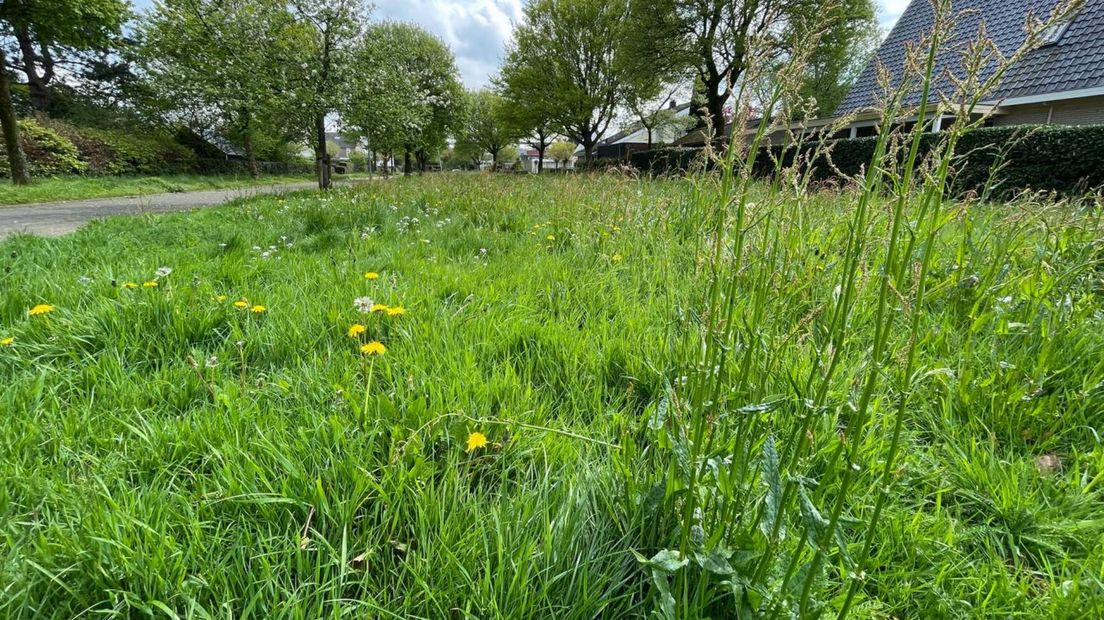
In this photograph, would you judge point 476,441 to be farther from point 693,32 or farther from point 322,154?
point 693,32

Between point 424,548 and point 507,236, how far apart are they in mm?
3704

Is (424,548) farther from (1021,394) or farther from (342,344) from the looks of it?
(1021,394)

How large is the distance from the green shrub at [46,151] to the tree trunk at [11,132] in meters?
4.28

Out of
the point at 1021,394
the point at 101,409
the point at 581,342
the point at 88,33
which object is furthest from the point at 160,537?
the point at 88,33

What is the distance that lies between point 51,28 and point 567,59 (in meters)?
24.1

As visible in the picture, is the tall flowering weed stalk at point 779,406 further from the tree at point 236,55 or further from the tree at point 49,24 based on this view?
the tree at point 49,24

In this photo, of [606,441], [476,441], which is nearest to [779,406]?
[606,441]

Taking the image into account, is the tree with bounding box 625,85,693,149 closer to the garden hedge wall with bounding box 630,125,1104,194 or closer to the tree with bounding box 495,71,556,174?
the tree with bounding box 495,71,556,174

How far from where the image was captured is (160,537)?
3.59ft

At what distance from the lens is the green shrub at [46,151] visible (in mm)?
16516

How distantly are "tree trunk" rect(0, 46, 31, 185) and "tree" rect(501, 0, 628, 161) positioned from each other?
24.0 metres

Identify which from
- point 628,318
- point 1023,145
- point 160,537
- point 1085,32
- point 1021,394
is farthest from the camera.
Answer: point 1085,32

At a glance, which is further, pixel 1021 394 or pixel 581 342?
pixel 581 342

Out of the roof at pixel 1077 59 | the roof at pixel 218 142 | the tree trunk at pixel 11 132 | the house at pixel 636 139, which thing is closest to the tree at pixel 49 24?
the tree trunk at pixel 11 132
